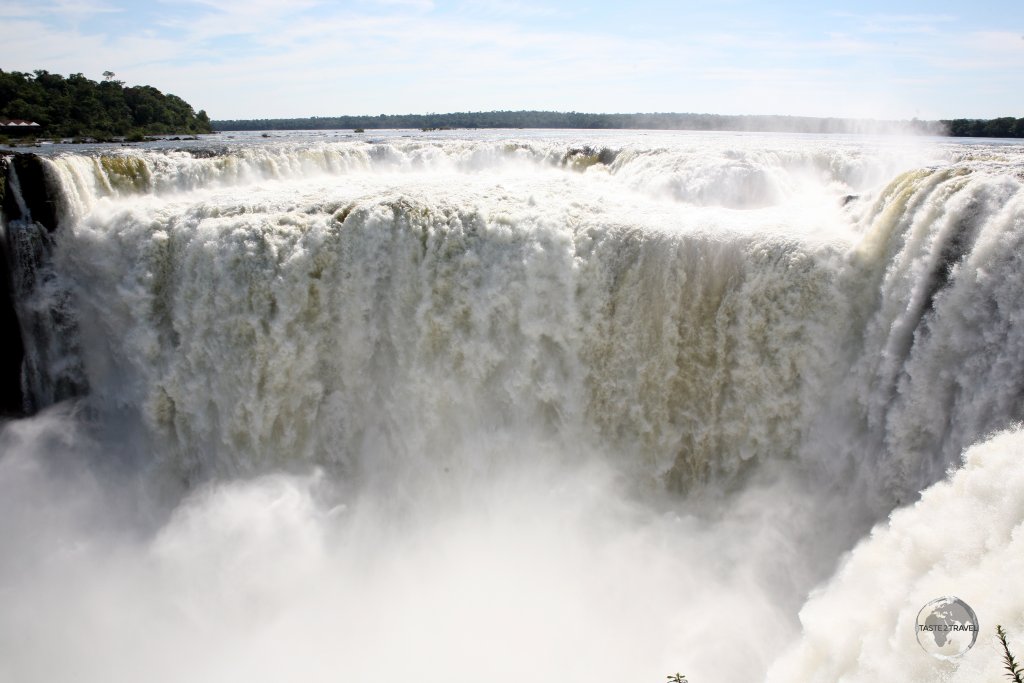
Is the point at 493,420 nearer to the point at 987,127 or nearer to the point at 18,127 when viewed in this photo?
the point at 987,127

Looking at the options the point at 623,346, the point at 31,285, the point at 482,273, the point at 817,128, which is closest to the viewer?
the point at 623,346

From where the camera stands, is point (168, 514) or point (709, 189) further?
point (709, 189)

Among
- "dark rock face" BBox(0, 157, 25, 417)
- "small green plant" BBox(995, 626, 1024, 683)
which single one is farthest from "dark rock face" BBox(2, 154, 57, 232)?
"small green plant" BBox(995, 626, 1024, 683)

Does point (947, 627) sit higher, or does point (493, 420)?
point (947, 627)

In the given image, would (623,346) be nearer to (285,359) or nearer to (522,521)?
(522,521)

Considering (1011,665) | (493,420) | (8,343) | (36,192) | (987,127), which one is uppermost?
(987,127)

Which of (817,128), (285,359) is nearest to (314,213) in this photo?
(285,359)

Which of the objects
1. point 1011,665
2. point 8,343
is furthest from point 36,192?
point 1011,665

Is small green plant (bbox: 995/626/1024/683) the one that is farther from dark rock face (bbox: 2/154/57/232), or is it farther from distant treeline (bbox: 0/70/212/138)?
distant treeline (bbox: 0/70/212/138)
